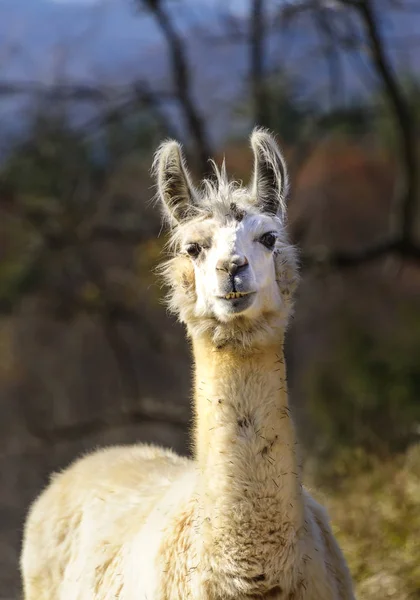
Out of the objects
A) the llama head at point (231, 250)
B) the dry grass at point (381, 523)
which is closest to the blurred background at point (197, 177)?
the dry grass at point (381, 523)

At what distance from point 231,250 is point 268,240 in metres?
0.26

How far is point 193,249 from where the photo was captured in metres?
3.54

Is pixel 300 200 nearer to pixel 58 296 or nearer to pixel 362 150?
pixel 362 150

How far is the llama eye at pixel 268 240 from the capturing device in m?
3.49

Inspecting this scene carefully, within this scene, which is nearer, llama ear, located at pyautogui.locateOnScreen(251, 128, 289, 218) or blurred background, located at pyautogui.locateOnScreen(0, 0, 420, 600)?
llama ear, located at pyautogui.locateOnScreen(251, 128, 289, 218)

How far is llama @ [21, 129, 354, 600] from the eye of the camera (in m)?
3.22

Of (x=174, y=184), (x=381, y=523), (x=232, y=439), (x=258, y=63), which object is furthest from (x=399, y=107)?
(x=232, y=439)

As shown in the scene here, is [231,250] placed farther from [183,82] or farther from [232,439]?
[183,82]

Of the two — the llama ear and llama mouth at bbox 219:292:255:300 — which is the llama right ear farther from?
llama mouth at bbox 219:292:255:300

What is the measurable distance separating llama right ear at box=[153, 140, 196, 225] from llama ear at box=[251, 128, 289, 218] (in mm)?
285

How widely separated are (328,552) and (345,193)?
1748cm

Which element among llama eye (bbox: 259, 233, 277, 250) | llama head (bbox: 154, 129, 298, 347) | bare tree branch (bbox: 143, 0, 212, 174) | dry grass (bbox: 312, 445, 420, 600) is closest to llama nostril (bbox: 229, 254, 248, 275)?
llama head (bbox: 154, 129, 298, 347)

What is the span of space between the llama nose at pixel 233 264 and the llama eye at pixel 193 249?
0.26m

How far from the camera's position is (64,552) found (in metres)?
4.44
